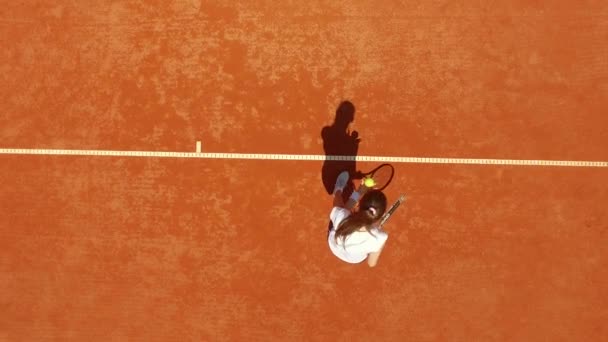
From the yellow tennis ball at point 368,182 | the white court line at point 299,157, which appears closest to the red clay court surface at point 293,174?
the white court line at point 299,157

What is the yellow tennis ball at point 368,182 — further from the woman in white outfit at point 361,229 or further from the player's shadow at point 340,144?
the woman in white outfit at point 361,229

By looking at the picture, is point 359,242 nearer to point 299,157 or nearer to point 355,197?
point 355,197

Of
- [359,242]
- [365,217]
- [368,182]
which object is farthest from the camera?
[368,182]

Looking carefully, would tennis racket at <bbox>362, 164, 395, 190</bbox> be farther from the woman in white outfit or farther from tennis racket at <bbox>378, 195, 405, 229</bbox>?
the woman in white outfit

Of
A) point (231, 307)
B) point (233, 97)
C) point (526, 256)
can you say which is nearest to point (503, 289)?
Result: point (526, 256)

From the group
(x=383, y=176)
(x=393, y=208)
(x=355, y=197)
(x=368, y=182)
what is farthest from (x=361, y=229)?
(x=383, y=176)

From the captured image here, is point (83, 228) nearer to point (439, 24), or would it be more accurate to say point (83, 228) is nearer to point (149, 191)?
point (149, 191)

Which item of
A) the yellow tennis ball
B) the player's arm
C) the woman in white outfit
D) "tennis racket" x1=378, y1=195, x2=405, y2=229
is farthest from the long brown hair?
Answer: "tennis racket" x1=378, y1=195, x2=405, y2=229
